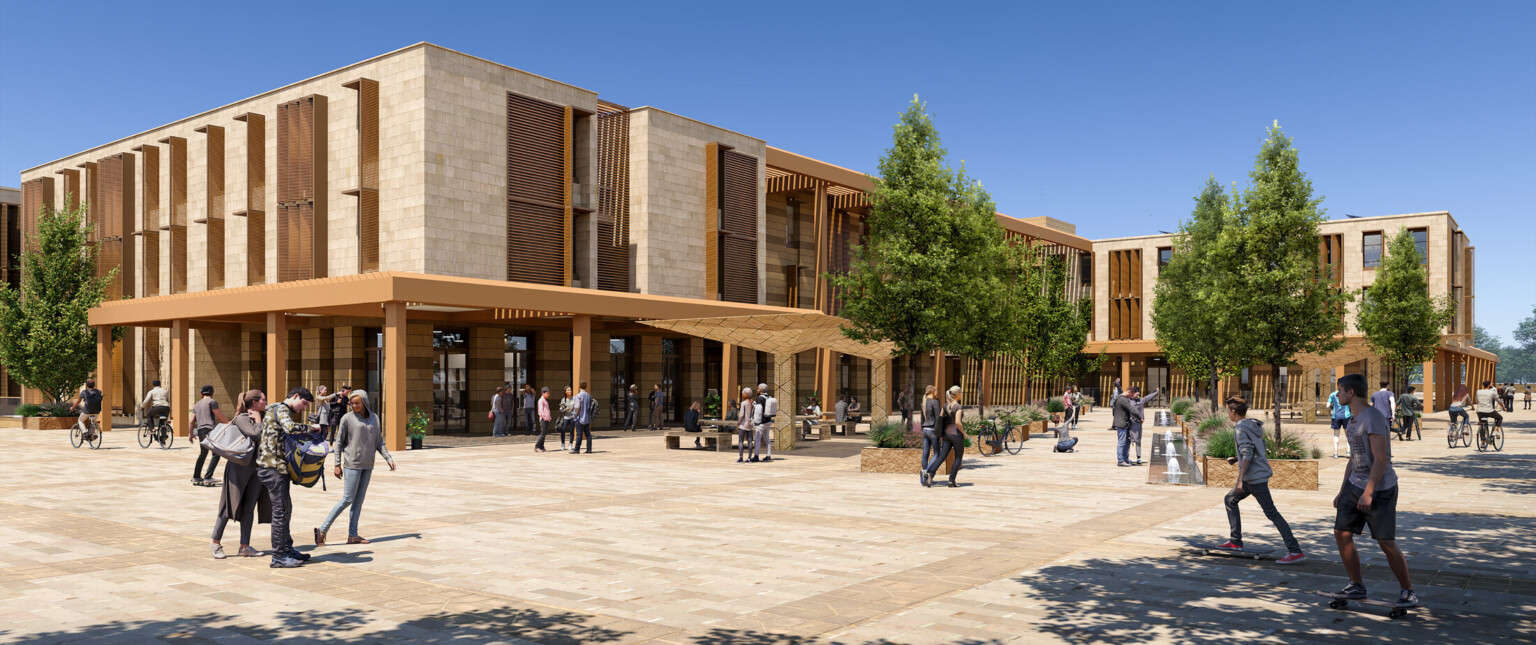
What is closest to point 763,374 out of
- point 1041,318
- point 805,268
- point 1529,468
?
point 805,268

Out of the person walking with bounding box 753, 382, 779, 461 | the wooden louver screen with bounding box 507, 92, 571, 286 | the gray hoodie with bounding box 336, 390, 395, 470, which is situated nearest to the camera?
the gray hoodie with bounding box 336, 390, 395, 470

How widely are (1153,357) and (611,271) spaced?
4627cm

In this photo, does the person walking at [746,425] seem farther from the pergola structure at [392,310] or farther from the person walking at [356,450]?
the person walking at [356,450]

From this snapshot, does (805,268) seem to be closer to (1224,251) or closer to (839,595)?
(1224,251)

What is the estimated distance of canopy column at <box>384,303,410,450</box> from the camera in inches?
938

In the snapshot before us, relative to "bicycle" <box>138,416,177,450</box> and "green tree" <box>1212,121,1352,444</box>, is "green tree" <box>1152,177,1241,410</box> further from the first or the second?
"bicycle" <box>138,416,177,450</box>

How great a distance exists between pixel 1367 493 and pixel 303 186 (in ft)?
97.2

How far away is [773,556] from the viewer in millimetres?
9523

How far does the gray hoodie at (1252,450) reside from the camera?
924cm

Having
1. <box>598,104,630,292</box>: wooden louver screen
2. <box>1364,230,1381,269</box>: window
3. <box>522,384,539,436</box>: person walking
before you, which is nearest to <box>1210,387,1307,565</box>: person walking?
<box>522,384,539,436</box>: person walking

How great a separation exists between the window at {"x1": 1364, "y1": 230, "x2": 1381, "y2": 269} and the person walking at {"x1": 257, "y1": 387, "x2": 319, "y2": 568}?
213 ft

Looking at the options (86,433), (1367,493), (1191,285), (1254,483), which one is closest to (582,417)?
(86,433)

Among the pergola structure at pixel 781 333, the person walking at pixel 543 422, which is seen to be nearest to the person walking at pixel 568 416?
the person walking at pixel 543 422

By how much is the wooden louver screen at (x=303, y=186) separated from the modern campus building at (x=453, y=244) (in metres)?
0.07
